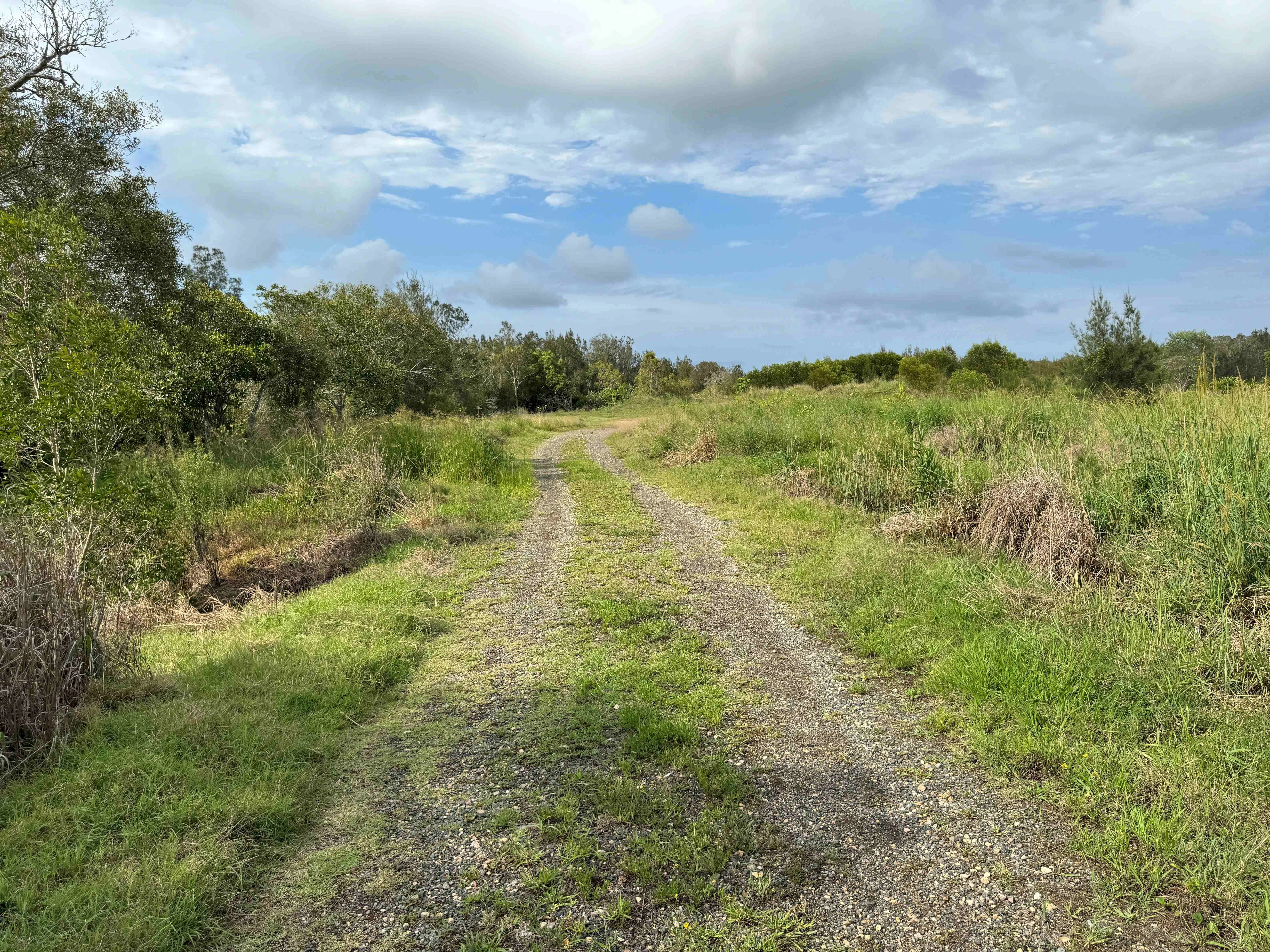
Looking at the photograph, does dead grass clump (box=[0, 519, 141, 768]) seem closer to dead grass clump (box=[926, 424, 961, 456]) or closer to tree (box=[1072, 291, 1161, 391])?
dead grass clump (box=[926, 424, 961, 456])

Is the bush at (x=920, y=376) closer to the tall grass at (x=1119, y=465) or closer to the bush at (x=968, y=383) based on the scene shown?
the bush at (x=968, y=383)

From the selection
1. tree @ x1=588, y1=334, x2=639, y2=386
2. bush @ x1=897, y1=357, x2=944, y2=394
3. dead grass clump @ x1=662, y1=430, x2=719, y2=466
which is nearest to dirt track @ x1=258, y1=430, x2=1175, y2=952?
dead grass clump @ x1=662, y1=430, x2=719, y2=466

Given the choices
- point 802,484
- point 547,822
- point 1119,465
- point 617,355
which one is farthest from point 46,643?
point 617,355

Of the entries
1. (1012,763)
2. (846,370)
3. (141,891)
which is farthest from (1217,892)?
(846,370)

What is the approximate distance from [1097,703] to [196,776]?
201 inches

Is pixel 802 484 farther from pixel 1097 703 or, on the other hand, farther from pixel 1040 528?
pixel 1097 703

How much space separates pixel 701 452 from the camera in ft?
55.4

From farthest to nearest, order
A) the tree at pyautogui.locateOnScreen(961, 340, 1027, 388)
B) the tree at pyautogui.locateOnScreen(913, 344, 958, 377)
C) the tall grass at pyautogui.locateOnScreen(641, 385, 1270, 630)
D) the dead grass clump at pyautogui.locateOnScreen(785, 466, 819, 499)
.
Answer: the tree at pyautogui.locateOnScreen(913, 344, 958, 377), the tree at pyautogui.locateOnScreen(961, 340, 1027, 388), the dead grass clump at pyautogui.locateOnScreen(785, 466, 819, 499), the tall grass at pyautogui.locateOnScreen(641, 385, 1270, 630)

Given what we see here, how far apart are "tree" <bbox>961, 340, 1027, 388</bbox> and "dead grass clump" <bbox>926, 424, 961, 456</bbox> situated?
17.0 metres

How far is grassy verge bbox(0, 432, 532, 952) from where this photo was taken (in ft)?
9.18

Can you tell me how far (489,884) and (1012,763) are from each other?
2857 millimetres

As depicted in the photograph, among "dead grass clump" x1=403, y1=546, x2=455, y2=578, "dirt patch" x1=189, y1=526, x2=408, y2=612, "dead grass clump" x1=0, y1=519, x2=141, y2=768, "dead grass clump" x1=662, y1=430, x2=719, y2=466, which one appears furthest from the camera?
"dead grass clump" x1=662, y1=430, x2=719, y2=466

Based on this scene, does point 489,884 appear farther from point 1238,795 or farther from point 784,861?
point 1238,795

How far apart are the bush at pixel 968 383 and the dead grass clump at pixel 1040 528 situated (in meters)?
14.0
